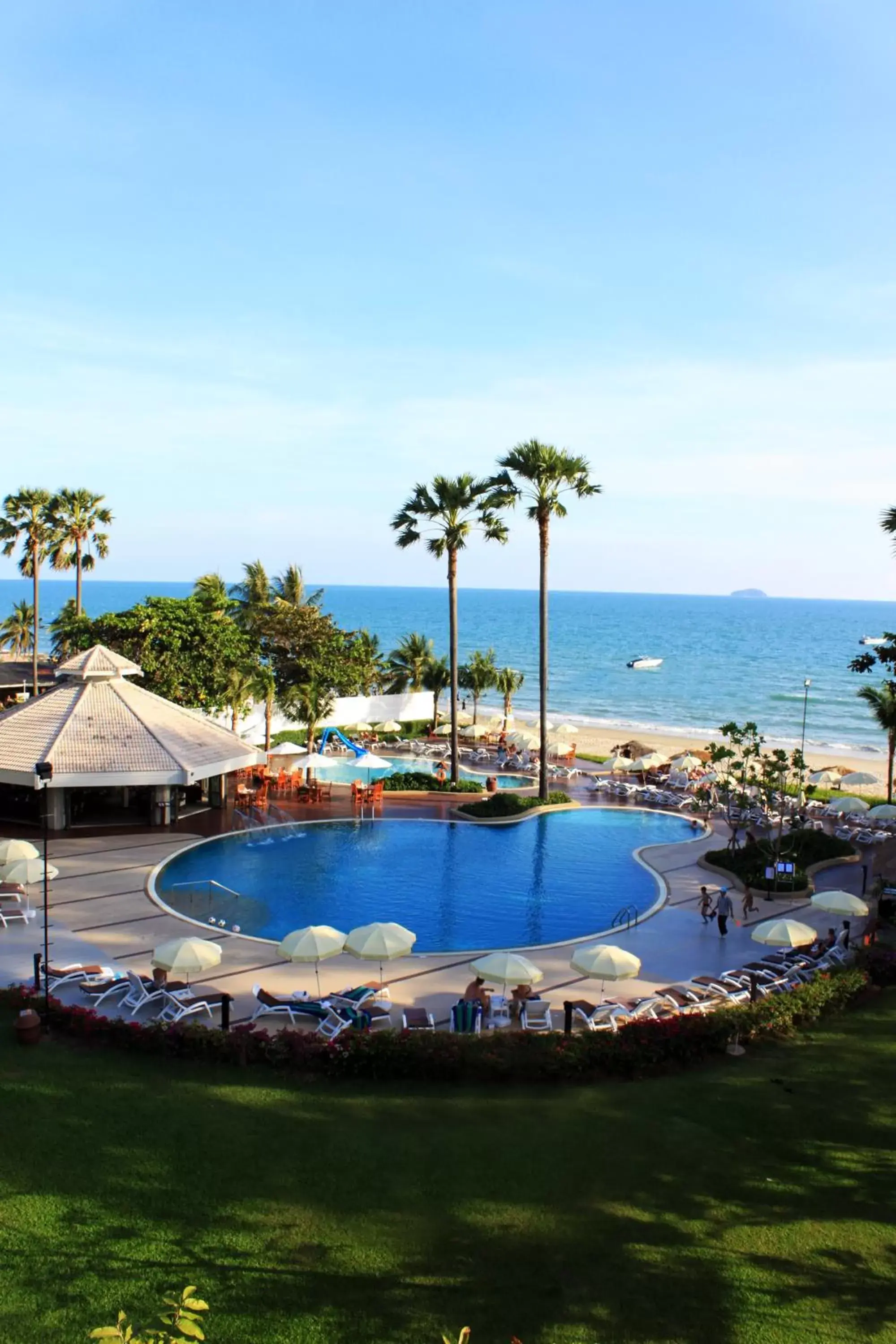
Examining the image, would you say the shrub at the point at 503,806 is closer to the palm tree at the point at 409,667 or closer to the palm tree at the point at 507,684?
the palm tree at the point at 507,684

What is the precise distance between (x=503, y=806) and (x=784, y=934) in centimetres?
1655

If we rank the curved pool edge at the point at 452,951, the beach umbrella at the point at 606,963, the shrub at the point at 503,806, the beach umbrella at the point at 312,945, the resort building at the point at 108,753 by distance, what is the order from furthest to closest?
the shrub at the point at 503,806
the resort building at the point at 108,753
the curved pool edge at the point at 452,951
the beach umbrella at the point at 312,945
the beach umbrella at the point at 606,963

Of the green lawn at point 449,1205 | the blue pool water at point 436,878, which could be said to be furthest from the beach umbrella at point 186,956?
the blue pool water at point 436,878

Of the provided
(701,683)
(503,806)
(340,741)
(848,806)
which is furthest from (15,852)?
(701,683)

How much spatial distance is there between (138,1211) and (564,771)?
1301 inches

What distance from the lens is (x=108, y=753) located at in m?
30.1

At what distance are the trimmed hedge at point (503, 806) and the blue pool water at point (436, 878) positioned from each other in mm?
734

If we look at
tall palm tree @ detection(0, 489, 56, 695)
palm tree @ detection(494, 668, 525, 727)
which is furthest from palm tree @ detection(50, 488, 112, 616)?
palm tree @ detection(494, 668, 525, 727)

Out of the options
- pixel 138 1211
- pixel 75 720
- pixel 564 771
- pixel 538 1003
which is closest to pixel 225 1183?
pixel 138 1211

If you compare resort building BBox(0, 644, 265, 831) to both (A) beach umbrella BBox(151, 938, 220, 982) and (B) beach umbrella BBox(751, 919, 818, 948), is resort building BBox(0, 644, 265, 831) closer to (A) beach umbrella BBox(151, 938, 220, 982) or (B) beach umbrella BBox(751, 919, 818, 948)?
(A) beach umbrella BBox(151, 938, 220, 982)

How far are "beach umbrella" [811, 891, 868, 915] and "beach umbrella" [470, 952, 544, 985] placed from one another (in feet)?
24.2

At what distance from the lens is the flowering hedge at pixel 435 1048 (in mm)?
14688

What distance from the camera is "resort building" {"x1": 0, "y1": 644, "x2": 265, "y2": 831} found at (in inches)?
1165

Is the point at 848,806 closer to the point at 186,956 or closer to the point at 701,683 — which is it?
the point at 186,956
